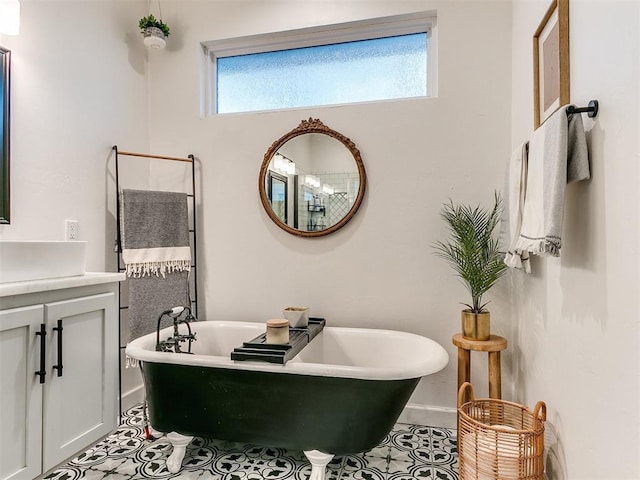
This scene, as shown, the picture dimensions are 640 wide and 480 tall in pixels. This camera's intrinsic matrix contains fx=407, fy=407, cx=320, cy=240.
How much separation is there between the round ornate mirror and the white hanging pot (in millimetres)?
975

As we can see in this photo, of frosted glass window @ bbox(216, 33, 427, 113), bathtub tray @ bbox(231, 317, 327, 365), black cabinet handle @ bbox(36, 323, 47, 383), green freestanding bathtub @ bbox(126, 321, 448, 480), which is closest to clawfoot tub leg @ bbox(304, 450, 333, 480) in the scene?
green freestanding bathtub @ bbox(126, 321, 448, 480)

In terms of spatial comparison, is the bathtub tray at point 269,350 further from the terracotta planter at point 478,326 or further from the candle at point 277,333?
the terracotta planter at point 478,326

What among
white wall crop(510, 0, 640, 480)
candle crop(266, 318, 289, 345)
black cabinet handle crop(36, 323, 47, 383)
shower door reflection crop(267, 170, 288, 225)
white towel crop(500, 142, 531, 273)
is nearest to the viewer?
white wall crop(510, 0, 640, 480)

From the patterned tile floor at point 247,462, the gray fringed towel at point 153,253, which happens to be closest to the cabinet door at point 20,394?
the patterned tile floor at point 247,462

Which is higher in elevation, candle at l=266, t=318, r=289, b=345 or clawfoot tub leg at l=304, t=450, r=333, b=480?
candle at l=266, t=318, r=289, b=345

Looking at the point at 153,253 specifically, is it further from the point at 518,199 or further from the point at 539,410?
the point at 539,410

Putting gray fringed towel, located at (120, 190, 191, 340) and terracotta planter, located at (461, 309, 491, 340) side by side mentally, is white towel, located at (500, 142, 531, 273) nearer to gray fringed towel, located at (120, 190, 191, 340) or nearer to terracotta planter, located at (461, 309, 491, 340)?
terracotta planter, located at (461, 309, 491, 340)

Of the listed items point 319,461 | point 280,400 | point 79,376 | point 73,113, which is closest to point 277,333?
point 280,400

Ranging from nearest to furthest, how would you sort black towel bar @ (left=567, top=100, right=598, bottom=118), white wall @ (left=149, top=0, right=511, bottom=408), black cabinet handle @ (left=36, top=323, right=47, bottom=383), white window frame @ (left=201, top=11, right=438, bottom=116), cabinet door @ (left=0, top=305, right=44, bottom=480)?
black towel bar @ (left=567, top=100, right=598, bottom=118), cabinet door @ (left=0, top=305, right=44, bottom=480), black cabinet handle @ (left=36, top=323, right=47, bottom=383), white wall @ (left=149, top=0, right=511, bottom=408), white window frame @ (left=201, top=11, right=438, bottom=116)

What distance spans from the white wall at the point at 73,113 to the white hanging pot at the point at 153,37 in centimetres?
18

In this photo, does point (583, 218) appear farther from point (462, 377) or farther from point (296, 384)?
point (296, 384)

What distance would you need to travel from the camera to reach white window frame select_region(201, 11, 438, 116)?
8.27ft

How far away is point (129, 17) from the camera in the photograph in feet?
8.83

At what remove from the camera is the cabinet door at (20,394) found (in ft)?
4.77
